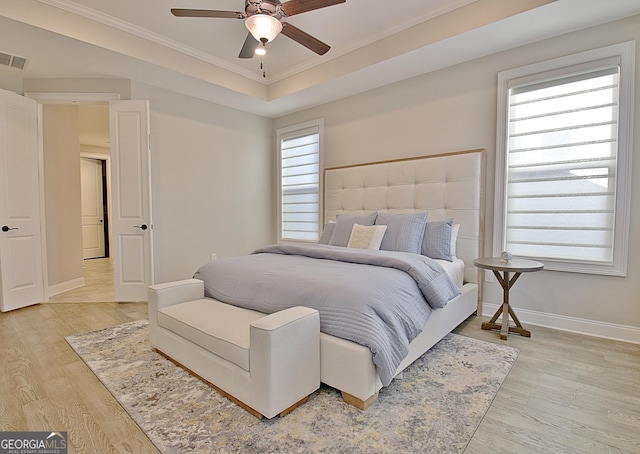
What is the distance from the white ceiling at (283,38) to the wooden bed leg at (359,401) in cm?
306

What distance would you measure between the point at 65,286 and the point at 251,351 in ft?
14.1

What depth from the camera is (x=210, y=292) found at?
259cm

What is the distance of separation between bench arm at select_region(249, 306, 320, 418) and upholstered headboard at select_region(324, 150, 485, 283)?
2.29 meters

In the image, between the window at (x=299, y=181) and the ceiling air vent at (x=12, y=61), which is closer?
the ceiling air vent at (x=12, y=61)

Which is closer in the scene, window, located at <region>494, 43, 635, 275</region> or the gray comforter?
the gray comforter

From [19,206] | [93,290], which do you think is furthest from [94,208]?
[19,206]

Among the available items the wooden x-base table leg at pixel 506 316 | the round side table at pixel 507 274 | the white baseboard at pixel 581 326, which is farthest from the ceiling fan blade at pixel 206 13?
the white baseboard at pixel 581 326

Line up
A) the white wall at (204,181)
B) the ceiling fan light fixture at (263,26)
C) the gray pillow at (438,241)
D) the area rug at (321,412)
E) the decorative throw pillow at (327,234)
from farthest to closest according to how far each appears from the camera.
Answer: the white wall at (204,181), the decorative throw pillow at (327,234), the gray pillow at (438,241), the ceiling fan light fixture at (263,26), the area rug at (321,412)

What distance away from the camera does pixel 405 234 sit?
3145mm

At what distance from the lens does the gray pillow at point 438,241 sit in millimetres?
3061

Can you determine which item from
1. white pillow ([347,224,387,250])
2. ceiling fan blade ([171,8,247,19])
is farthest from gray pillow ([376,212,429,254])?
ceiling fan blade ([171,8,247,19])

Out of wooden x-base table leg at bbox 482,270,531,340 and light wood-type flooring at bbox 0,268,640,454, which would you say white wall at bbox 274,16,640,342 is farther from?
wooden x-base table leg at bbox 482,270,531,340

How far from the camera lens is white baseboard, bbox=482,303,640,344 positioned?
8.54 feet

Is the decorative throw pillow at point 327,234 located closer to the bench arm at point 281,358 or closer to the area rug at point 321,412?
the area rug at point 321,412
